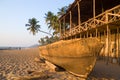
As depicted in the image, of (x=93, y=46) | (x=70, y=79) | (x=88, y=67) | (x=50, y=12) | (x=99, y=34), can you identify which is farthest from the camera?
(x=50, y=12)

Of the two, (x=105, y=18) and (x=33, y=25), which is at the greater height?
(x=33, y=25)

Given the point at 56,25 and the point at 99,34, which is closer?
the point at 99,34

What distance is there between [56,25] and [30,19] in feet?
42.9

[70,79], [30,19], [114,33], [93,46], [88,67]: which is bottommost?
[70,79]

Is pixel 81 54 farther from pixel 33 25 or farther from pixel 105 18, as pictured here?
pixel 33 25

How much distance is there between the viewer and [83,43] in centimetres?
671

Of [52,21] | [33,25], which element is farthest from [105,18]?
[33,25]

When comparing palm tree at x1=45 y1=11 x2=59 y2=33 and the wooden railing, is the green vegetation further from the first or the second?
the wooden railing

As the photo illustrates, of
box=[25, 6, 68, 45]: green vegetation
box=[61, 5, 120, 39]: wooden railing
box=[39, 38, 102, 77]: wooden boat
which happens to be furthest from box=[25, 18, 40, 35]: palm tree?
box=[39, 38, 102, 77]: wooden boat

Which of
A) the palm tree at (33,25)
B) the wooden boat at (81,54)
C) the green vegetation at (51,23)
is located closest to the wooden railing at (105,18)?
the wooden boat at (81,54)

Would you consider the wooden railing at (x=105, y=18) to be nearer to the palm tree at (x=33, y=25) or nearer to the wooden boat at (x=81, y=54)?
the wooden boat at (x=81, y=54)

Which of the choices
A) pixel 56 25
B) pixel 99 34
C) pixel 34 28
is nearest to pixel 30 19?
pixel 34 28

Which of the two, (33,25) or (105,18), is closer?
(105,18)

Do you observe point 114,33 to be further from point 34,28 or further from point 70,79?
point 34,28
